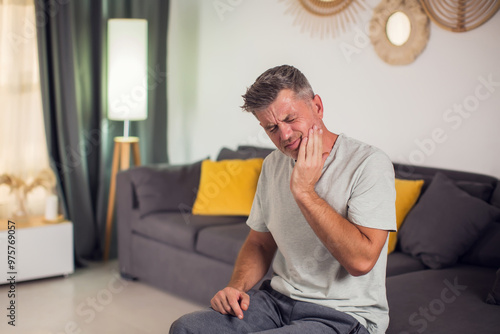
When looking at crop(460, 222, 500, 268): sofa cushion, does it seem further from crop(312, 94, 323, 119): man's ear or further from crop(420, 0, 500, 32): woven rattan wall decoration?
crop(312, 94, 323, 119): man's ear

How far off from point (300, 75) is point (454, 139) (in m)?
1.68

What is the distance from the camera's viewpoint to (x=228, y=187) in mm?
3592

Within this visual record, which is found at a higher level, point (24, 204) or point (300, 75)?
point (300, 75)

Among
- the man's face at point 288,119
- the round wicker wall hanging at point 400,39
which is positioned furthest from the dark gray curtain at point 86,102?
the man's face at point 288,119

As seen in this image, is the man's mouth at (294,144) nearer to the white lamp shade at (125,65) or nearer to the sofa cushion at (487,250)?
the sofa cushion at (487,250)

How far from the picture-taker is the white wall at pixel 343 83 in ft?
9.66

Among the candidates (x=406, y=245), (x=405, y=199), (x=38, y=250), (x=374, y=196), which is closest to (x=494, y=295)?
(x=406, y=245)

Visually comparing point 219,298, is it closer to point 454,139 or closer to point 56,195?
point 454,139

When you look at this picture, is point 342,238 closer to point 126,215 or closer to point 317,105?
point 317,105

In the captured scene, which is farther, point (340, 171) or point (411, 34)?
point (411, 34)

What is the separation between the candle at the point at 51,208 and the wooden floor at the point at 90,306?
40 cm

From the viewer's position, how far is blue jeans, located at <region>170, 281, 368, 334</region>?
5.06 ft

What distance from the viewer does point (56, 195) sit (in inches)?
159

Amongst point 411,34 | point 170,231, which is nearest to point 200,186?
point 170,231
